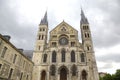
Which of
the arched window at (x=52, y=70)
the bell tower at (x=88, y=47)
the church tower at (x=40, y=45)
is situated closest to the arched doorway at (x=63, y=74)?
the arched window at (x=52, y=70)

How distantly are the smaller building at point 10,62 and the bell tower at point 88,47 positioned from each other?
15716 millimetres

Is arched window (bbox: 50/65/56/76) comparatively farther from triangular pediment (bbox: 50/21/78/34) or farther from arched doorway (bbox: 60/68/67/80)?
triangular pediment (bbox: 50/21/78/34)

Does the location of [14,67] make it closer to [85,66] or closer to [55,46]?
[55,46]

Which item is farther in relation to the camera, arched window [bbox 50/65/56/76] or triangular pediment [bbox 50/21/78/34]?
triangular pediment [bbox 50/21/78/34]

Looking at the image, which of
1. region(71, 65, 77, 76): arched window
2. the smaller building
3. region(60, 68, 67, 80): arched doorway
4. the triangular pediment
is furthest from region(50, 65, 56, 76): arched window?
the triangular pediment

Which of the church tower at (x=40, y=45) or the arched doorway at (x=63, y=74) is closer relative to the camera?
the arched doorway at (x=63, y=74)

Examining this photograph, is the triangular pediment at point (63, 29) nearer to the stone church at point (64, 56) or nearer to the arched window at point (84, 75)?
the stone church at point (64, 56)

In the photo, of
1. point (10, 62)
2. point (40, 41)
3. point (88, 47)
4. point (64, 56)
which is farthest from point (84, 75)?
point (10, 62)

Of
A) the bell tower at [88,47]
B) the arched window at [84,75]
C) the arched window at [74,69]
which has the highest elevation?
the bell tower at [88,47]

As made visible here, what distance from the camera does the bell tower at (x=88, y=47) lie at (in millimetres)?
26158

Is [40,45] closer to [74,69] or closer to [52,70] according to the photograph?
[52,70]

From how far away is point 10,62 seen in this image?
16625 mm

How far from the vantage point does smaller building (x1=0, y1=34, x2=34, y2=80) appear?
1457 centimetres

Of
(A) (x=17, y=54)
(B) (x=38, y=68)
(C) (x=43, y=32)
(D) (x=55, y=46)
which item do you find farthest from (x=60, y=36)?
(A) (x=17, y=54)
